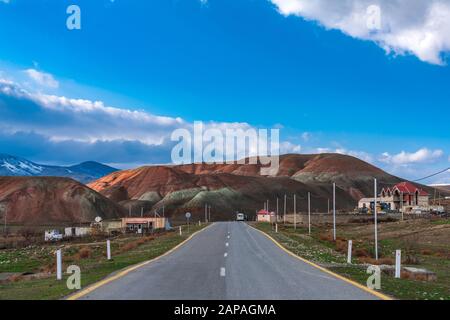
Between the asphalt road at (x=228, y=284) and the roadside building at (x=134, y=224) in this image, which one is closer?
the asphalt road at (x=228, y=284)

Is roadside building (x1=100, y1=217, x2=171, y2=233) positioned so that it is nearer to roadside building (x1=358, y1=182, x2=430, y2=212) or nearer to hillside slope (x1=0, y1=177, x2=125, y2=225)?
hillside slope (x1=0, y1=177, x2=125, y2=225)

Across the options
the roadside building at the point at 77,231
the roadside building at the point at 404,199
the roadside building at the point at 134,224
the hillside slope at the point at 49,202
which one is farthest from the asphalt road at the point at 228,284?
the roadside building at the point at 404,199

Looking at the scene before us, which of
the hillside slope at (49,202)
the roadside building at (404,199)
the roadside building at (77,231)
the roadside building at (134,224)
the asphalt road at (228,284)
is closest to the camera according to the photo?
the asphalt road at (228,284)

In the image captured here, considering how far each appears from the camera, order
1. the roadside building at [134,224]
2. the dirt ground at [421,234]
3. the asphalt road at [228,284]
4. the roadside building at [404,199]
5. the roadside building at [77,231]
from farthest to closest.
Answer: the roadside building at [404,199], the roadside building at [134,224], the roadside building at [77,231], the dirt ground at [421,234], the asphalt road at [228,284]

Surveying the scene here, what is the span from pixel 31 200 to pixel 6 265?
325 ft

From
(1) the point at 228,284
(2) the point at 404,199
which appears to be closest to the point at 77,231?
(2) the point at 404,199

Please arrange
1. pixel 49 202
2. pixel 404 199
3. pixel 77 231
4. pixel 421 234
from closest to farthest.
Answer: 1. pixel 421 234
2. pixel 77 231
3. pixel 404 199
4. pixel 49 202

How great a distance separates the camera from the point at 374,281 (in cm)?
1566

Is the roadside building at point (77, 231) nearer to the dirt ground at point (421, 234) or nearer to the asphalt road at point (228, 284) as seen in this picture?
the dirt ground at point (421, 234)

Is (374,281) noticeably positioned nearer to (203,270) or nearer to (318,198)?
(203,270)

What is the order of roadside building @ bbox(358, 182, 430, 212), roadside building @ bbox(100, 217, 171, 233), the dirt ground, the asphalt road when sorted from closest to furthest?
the asphalt road
the dirt ground
roadside building @ bbox(100, 217, 171, 233)
roadside building @ bbox(358, 182, 430, 212)

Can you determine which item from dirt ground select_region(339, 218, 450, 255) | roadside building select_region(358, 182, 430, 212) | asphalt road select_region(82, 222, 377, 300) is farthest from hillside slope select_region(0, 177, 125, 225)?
asphalt road select_region(82, 222, 377, 300)

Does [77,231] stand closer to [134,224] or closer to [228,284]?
[134,224]
